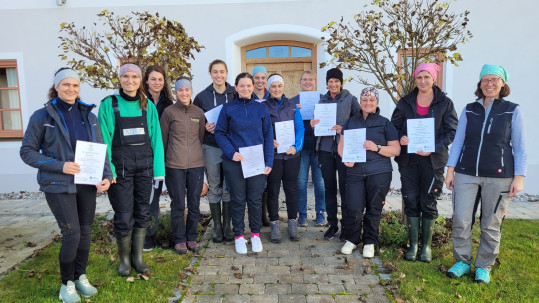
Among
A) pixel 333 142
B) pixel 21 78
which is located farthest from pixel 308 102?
pixel 21 78

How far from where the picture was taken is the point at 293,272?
12.4 feet

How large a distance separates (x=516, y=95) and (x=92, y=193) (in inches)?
329

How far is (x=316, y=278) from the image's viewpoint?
3.65 meters

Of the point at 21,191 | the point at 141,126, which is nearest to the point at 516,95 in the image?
the point at 141,126

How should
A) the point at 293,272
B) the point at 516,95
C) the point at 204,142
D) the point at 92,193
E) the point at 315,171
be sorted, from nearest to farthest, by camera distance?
the point at 92,193
the point at 293,272
the point at 204,142
the point at 315,171
the point at 516,95

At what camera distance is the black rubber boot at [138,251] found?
3756 millimetres

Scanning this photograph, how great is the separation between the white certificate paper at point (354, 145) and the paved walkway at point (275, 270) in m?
1.13

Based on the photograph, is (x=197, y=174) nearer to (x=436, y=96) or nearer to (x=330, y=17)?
(x=436, y=96)

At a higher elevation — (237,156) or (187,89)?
(187,89)

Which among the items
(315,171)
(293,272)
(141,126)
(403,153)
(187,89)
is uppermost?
(187,89)

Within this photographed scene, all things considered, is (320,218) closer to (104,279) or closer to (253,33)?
(104,279)

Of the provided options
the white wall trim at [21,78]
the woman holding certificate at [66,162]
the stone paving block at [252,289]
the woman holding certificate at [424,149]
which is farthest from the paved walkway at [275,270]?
the white wall trim at [21,78]

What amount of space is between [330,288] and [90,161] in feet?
7.97

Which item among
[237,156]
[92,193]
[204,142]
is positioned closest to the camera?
[92,193]
